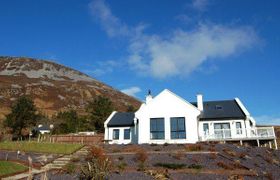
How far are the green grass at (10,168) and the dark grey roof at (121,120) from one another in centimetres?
1782

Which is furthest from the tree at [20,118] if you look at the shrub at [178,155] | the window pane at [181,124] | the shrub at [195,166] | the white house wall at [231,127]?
the shrub at [195,166]

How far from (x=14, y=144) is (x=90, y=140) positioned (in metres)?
8.74

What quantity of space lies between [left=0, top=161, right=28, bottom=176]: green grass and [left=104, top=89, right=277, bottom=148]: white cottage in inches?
594

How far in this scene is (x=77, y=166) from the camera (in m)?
20.5

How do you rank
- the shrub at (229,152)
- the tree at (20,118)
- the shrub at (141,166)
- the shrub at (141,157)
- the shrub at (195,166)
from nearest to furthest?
the shrub at (141,166), the shrub at (195,166), the shrub at (141,157), the shrub at (229,152), the tree at (20,118)

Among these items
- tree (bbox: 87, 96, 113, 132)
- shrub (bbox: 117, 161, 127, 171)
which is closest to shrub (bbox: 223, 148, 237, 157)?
shrub (bbox: 117, 161, 127, 171)

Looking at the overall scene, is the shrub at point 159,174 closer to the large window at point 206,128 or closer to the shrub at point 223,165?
the shrub at point 223,165

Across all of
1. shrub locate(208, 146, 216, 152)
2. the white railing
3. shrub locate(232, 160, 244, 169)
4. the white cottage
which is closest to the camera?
shrub locate(232, 160, 244, 169)

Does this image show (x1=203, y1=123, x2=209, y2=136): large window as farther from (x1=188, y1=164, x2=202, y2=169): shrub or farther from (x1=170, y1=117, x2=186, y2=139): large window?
(x1=188, y1=164, x2=202, y2=169): shrub

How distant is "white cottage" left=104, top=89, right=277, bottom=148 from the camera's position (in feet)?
105

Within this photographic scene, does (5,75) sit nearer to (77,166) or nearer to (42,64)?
(42,64)

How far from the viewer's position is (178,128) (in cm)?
3212

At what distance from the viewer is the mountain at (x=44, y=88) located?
113644 mm

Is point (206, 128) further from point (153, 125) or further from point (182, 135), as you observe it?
point (153, 125)
